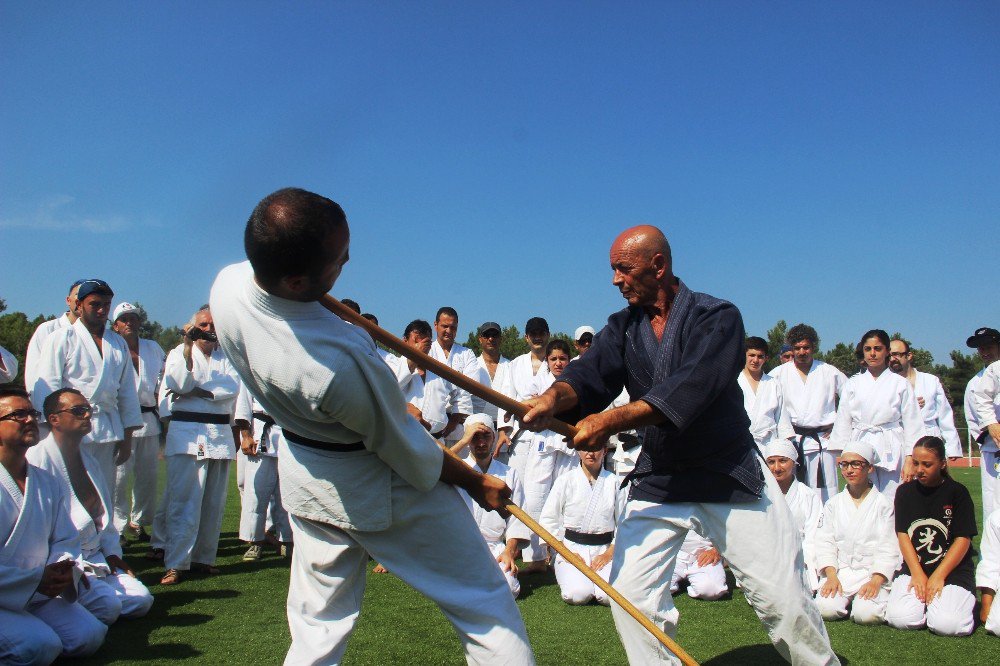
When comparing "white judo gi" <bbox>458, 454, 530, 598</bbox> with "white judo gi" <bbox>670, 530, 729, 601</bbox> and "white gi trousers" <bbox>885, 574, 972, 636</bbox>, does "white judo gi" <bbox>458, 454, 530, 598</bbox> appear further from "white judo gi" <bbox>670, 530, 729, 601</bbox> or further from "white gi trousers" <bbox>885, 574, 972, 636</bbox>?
"white gi trousers" <bbox>885, 574, 972, 636</bbox>

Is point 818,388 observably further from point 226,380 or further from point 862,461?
point 226,380

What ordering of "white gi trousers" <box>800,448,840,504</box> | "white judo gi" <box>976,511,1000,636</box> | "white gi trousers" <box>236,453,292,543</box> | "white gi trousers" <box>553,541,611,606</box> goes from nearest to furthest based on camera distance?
"white judo gi" <box>976,511,1000,636</box>, "white gi trousers" <box>553,541,611,606</box>, "white gi trousers" <box>236,453,292,543</box>, "white gi trousers" <box>800,448,840,504</box>

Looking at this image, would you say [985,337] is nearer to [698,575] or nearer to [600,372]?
[698,575]

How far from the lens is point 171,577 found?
6.00m

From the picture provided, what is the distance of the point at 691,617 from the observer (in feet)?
17.4

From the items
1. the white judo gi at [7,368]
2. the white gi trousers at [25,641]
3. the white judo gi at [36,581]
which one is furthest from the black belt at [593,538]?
the white judo gi at [7,368]

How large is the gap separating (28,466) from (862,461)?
5669mm

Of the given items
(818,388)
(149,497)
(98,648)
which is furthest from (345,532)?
(818,388)

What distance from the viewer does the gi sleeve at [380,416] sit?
2297 mm

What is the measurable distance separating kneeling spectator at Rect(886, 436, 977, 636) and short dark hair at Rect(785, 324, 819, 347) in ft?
9.49

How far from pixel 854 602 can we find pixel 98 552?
5103 mm

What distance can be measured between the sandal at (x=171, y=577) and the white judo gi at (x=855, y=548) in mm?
4818

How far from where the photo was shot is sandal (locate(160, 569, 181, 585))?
5971mm

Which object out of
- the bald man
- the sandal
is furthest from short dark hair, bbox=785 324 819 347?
the sandal
